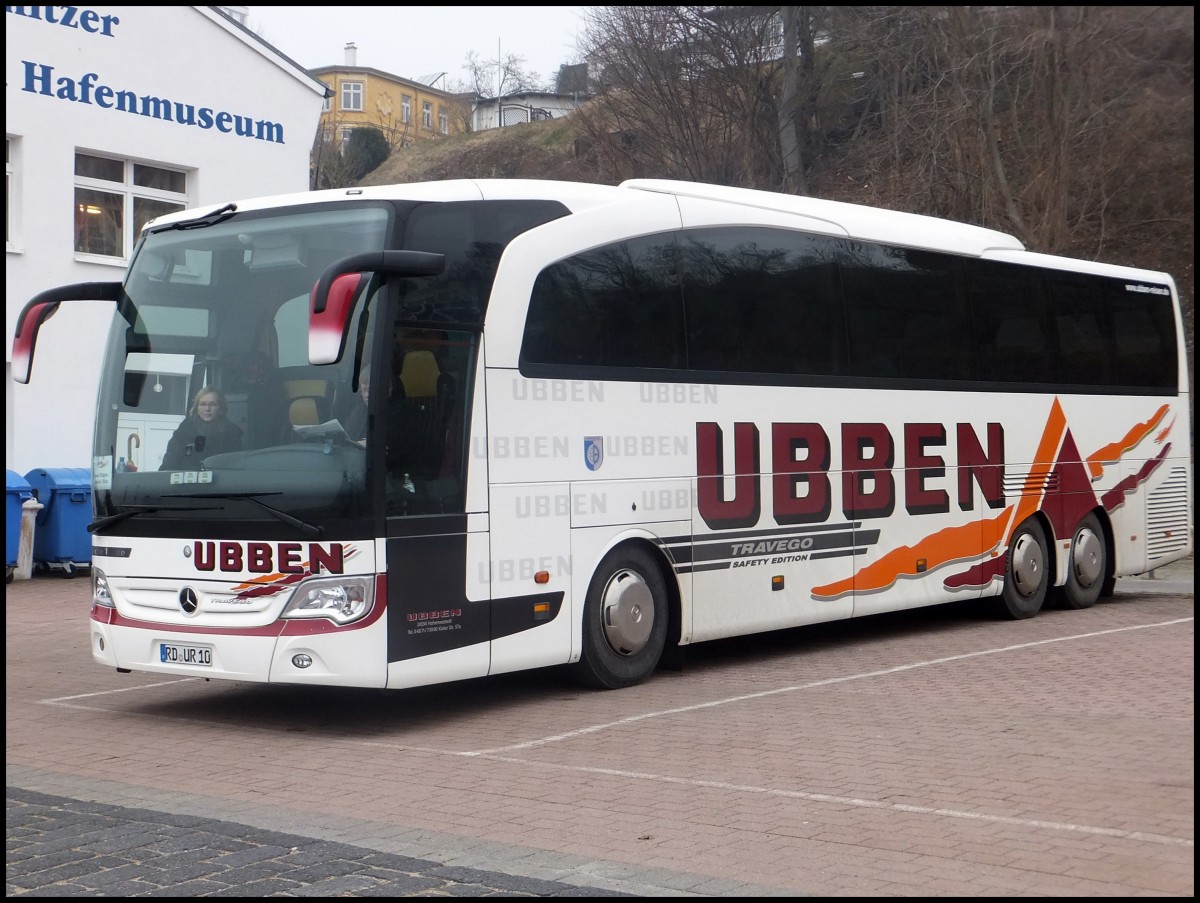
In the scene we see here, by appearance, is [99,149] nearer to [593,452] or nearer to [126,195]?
[126,195]

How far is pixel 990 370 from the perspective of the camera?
48.1ft

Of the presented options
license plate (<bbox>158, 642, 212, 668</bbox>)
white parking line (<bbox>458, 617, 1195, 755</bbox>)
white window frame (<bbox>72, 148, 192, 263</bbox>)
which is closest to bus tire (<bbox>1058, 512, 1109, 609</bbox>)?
white parking line (<bbox>458, 617, 1195, 755</bbox>)

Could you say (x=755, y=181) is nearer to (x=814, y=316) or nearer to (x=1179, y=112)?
(x=1179, y=112)

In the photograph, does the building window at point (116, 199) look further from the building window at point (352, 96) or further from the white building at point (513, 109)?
the building window at point (352, 96)

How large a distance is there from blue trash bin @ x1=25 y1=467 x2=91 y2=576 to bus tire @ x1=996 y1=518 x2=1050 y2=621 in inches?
454

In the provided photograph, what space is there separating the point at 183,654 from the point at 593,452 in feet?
10.2

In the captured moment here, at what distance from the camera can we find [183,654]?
30.9 feet

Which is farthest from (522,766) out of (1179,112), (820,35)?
(820,35)

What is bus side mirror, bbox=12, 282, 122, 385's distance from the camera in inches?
392

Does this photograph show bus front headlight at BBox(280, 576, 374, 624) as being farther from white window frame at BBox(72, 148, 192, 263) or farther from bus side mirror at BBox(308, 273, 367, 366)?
white window frame at BBox(72, 148, 192, 263)

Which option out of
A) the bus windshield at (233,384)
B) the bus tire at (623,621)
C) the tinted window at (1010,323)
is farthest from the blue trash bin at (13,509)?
the tinted window at (1010,323)

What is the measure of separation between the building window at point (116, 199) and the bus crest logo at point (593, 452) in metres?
14.5

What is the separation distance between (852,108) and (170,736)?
87.4 ft

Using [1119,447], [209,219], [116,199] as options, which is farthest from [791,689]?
[116,199]
